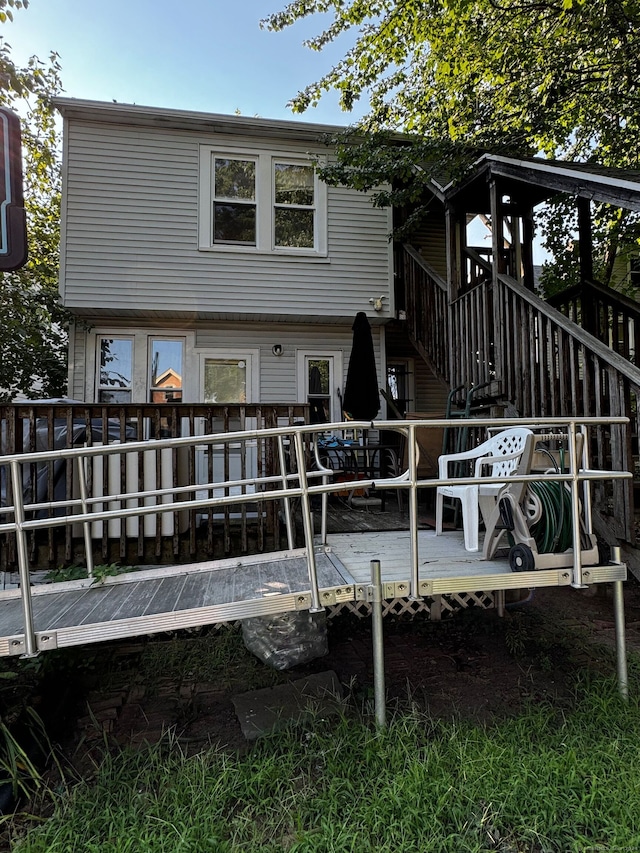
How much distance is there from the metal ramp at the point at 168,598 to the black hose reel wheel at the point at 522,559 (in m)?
1.02

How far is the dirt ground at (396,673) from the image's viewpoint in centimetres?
285

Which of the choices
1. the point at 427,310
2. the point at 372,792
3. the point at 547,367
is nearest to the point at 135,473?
the point at 372,792

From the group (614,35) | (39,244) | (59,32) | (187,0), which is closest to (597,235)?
(614,35)

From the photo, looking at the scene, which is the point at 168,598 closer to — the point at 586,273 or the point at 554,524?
the point at 554,524

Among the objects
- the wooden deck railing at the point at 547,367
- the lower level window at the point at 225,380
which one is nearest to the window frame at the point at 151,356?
the lower level window at the point at 225,380

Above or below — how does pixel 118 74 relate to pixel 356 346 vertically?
Result: above

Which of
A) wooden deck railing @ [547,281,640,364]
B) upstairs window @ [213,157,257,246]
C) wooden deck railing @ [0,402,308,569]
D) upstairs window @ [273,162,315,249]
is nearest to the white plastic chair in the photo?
wooden deck railing @ [0,402,308,569]

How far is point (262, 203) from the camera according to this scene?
775 centimetres

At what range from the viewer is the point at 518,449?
3355mm

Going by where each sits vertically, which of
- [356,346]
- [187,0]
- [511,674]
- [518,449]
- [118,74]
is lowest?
[511,674]

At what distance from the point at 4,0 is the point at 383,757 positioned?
8.32m

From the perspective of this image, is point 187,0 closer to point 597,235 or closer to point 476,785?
point 597,235

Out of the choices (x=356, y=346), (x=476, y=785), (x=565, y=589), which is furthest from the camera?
(x=356, y=346)

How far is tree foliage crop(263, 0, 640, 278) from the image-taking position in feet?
19.9
